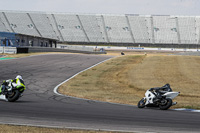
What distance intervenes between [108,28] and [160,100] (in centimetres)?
9380

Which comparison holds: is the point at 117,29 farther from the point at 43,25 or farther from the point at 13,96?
the point at 13,96

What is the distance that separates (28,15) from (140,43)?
3699 centimetres

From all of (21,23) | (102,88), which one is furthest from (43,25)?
(102,88)

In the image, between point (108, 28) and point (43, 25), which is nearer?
point (108, 28)

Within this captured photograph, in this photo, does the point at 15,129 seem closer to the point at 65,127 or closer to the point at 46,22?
the point at 65,127

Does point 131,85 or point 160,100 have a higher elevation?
point 131,85

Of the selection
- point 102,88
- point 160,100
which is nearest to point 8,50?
point 102,88

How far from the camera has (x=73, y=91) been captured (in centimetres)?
1978

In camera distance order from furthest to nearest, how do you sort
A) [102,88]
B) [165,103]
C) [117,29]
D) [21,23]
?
[21,23] → [117,29] → [102,88] → [165,103]

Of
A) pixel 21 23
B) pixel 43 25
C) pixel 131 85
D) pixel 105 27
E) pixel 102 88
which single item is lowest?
pixel 102 88

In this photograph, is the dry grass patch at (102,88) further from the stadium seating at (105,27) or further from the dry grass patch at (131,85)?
the stadium seating at (105,27)

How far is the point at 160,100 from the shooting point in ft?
42.7

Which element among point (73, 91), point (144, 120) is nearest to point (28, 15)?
point (73, 91)

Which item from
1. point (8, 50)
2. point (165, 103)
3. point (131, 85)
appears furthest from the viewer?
point (8, 50)
